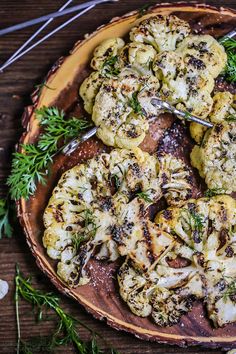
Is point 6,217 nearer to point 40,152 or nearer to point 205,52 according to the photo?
point 40,152

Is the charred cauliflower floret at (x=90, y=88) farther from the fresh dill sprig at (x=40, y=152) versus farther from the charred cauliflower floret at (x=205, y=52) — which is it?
the charred cauliflower floret at (x=205, y=52)

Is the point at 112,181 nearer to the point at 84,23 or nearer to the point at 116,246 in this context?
the point at 116,246

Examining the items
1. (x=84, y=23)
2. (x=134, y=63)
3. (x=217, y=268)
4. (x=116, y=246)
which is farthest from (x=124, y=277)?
(x=84, y=23)

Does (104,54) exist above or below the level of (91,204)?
above

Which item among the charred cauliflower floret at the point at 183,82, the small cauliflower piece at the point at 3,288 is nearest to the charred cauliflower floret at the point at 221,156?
the charred cauliflower floret at the point at 183,82

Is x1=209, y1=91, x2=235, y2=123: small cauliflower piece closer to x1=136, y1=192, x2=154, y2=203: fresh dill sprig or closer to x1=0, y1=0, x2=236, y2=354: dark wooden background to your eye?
x1=136, y1=192, x2=154, y2=203: fresh dill sprig

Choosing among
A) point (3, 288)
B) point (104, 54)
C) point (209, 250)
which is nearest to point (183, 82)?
point (104, 54)
